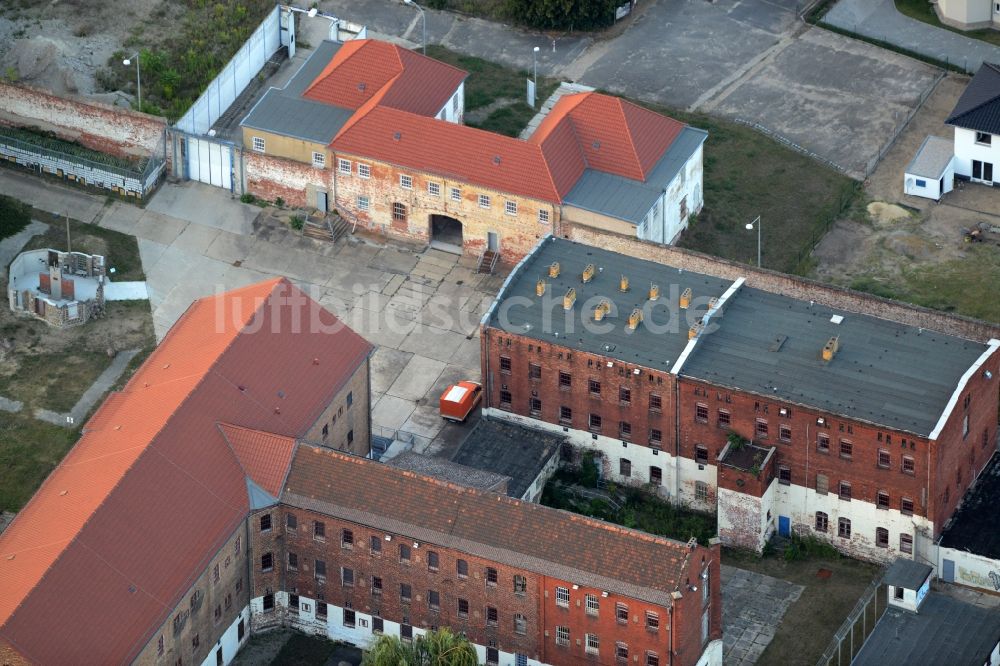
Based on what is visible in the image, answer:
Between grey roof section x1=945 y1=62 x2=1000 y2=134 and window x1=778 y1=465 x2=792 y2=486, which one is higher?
grey roof section x1=945 y1=62 x2=1000 y2=134

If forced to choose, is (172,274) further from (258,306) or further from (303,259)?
(258,306)

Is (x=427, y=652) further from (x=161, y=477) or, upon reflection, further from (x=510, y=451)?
(x=510, y=451)

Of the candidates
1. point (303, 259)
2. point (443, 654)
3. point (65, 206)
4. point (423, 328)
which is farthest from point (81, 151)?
point (443, 654)

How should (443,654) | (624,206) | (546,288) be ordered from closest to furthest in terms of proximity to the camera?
(443,654) → (546,288) → (624,206)

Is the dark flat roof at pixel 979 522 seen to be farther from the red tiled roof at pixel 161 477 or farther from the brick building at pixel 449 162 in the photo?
the red tiled roof at pixel 161 477

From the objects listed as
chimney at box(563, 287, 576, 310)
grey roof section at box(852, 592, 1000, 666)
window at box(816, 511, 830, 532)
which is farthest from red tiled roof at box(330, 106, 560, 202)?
grey roof section at box(852, 592, 1000, 666)

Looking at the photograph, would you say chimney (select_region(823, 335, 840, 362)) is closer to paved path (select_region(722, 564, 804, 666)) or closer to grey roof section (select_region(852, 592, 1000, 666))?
paved path (select_region(722, 564, 804, 666))

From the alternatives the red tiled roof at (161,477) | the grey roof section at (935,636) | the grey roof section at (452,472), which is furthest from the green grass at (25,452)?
the grey roof section at (935,636)
